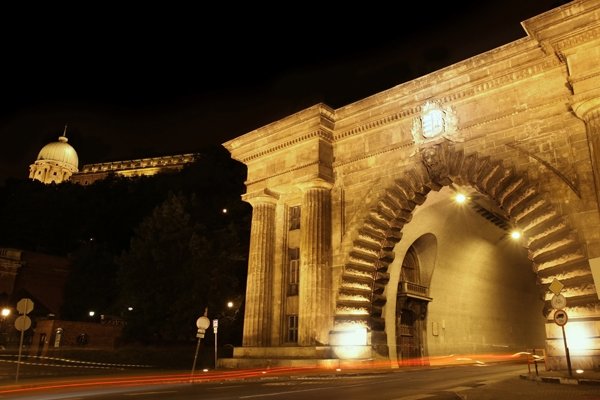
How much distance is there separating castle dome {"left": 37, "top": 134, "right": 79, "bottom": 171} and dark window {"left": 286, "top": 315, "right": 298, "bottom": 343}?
125 m

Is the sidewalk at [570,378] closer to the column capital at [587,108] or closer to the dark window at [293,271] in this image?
the column capital at [587,108]

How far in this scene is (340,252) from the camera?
21422mm

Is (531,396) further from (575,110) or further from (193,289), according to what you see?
(193,289)

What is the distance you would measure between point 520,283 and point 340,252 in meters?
14.7

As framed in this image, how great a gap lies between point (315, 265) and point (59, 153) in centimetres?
12765

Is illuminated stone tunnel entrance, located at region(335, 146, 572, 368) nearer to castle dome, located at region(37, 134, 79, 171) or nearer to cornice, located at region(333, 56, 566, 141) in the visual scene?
cornice, located at region(333, 56, 566, 141)

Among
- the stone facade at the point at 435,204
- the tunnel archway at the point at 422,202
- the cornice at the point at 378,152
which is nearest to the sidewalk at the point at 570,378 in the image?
the stone facade at the point at 435,204

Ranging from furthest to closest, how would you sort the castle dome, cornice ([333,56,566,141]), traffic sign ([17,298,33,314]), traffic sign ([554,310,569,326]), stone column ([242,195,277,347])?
the castle dome, stone column ([242,195,277,347]), cornice ([333,56,566,141]), traffic sign ([17,298,33,314]), traffic sign ([554,310,569,326])

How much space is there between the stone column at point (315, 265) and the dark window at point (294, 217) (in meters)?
1.22

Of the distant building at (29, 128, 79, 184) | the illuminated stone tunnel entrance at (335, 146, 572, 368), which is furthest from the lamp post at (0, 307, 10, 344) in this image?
the distant building at (29, 128, 79, 184)

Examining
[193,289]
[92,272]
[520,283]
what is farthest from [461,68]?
[92,272]

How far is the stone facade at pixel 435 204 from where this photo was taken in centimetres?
1569

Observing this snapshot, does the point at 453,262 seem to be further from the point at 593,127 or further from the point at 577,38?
the point at 577,38

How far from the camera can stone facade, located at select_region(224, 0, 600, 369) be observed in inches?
618
